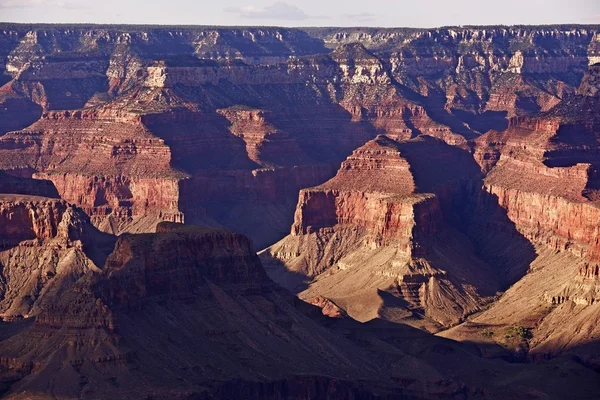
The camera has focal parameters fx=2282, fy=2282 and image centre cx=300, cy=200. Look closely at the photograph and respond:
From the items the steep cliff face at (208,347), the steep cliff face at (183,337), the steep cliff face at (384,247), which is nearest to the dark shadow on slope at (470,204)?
the steep cliff face at (384,247)

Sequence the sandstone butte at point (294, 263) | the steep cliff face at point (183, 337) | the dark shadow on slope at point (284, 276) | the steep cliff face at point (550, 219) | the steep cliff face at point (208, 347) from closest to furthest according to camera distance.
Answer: the steep cliff face at point (183, 337) → the steep cliff face at point (208, 347) → the sandstone butte at point (294, 263) → the steep cliff face at point (550, 219) → the dark shadow on slope at point (284, 276)

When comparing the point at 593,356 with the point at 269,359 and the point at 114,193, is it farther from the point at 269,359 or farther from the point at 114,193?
the point at 114,193

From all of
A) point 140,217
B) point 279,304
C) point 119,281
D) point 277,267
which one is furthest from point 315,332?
point 140,217

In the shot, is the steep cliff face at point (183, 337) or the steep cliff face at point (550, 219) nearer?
the steep cliff face at point (183, 337)

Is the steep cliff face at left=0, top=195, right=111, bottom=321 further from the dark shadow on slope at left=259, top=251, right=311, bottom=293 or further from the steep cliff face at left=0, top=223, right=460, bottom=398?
the dark shadow on slope at left=259, top=251, right=311, bottom=293

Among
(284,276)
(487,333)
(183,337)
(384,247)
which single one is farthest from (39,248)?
(487,333)

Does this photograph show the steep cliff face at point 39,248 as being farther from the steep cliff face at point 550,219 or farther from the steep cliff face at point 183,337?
the steep cliff face at point 550,219

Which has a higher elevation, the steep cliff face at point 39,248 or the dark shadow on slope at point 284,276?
the steep cliff face at point 39,248

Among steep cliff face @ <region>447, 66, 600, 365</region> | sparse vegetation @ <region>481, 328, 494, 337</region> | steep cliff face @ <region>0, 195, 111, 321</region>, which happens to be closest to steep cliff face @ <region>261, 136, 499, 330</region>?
steep cliff face @ <region>447, 66, 600, 365</region>
